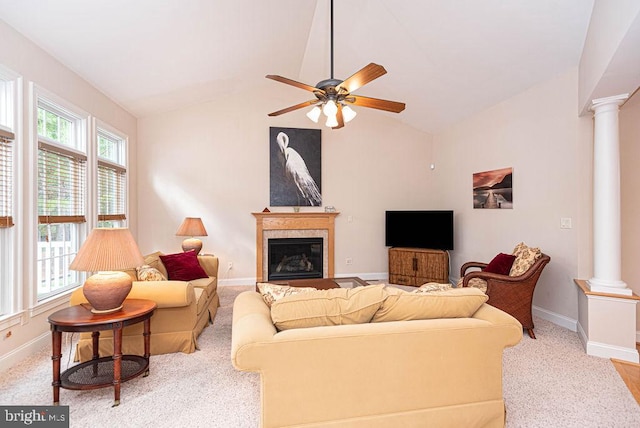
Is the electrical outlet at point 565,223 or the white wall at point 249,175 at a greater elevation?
the white wall at point 249,175

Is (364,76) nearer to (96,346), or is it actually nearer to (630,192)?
(96,346)

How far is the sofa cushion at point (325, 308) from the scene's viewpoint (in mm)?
1817

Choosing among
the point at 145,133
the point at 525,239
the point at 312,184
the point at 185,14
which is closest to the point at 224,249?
the point at 312,184

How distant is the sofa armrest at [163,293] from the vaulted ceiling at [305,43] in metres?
2.31

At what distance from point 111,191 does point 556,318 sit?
19.2ft

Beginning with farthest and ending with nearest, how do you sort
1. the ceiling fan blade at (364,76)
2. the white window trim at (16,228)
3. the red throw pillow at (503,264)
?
the red throw pillow at (503,264), the white window trim at (16,228), the ceiling fan blade at (364,76)

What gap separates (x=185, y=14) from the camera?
3.29 metres

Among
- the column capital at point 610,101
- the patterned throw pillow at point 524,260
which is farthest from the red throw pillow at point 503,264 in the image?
the column capital at point 610,101

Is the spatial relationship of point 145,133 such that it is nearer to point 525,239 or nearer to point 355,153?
point 355,153

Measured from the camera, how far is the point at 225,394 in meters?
2.40

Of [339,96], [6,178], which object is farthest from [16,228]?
[339,96]

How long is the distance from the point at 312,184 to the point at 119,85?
10.6 ft

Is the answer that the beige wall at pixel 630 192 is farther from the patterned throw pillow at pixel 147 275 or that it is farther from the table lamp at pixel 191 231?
the table lamp at pixel 191 231

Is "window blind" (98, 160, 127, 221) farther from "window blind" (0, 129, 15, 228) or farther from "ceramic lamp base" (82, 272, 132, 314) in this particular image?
"ceramic lamp base" (82, 272, 132, 314)
